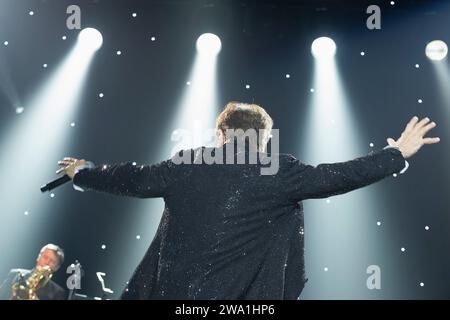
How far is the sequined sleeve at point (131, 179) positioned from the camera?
1.79 m

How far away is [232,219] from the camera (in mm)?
1744

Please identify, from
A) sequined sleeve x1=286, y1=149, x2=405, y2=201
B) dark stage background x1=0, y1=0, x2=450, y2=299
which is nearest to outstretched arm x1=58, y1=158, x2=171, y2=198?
sequined sleeve x1=286, y1=149, x2=405, y2=201

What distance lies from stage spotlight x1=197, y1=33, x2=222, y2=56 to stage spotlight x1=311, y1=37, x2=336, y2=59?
2.75 feet

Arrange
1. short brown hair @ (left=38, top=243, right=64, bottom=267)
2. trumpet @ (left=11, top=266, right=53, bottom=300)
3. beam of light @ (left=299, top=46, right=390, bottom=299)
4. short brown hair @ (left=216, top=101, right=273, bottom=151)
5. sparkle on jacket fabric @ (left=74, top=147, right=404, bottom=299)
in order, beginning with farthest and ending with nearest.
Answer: beam of light @ (left=299, top=46, right=390, bottom=299), short brown hair @ (left=38, top=243, right=64, bottom=267), trumpet @ (left=11, top=266, right=53, bottom=300), short brown hair @ (left=216, top=101, right=273, bottom=151), sparkle on jacket fabric @ (left=74, top=147, right=404, bottom=299)

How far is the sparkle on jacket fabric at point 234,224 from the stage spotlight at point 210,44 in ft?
11.8

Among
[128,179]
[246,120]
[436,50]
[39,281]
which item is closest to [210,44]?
[436,50]

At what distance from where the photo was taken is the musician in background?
4270 mm

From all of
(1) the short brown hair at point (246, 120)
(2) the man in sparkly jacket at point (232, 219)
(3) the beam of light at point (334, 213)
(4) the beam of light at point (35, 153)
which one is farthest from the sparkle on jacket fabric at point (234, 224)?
(4) the beam of light at point (35, 153)

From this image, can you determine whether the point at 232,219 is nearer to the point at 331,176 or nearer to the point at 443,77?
the point at 331,176

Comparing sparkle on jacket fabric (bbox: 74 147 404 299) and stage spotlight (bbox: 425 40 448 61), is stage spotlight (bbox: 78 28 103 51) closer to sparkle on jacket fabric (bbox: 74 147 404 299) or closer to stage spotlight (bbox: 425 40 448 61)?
stage spotlight (bbox: 425 40 448 61)

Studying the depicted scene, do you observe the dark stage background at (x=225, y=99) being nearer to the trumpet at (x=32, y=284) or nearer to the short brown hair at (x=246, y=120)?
the trumpet at (x=32, y=284)

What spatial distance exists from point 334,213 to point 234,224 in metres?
3.41

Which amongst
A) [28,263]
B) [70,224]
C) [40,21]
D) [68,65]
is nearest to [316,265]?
[70,224]

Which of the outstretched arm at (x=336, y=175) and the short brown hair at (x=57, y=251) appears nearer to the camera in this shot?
the outstretched arm at (x=336, y=175)
